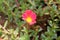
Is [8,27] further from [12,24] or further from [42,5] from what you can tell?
[42,5]

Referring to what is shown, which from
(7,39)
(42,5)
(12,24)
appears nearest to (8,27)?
(12,24)

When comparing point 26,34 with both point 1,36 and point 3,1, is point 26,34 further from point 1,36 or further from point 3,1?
point 3,1

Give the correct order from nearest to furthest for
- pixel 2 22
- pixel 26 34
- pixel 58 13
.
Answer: pixel 26 34 → pixel 58 13 → pixel 2 22

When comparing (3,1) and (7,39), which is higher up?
(3,1)

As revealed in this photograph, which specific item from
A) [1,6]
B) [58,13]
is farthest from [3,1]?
[58,13]

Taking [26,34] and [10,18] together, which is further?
[10,18]

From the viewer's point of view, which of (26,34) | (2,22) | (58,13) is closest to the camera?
(26,34)
